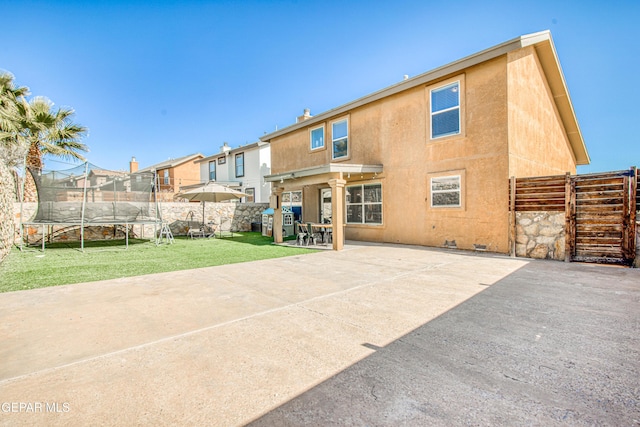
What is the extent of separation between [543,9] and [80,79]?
1943 centimetres

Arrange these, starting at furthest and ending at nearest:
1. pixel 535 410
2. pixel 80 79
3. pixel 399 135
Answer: pixel 80 79, pixel 399 135, pixel 535 410

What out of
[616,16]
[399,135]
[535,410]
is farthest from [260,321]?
[616,16]

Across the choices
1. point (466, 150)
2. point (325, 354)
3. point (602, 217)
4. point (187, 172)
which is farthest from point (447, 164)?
point (187, 172)

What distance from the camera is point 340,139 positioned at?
13570 mm

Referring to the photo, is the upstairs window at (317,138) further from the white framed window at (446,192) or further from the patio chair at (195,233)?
the patio chair at (195,233)

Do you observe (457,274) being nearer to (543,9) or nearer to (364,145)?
(364,145)

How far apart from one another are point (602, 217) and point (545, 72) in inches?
280

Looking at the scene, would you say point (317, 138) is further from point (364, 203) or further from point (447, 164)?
point (447, 164)

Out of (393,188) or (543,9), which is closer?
(543,9)

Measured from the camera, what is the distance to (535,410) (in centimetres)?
199

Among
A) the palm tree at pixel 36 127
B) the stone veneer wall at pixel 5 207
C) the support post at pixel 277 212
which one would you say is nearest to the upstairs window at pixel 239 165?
the palm tree at pixel 36 127

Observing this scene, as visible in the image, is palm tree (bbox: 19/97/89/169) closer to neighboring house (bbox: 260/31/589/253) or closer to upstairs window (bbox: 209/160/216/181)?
neighboring house (bbox: 260/31/589/253)

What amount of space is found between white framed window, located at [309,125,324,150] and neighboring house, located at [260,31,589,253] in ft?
1.92

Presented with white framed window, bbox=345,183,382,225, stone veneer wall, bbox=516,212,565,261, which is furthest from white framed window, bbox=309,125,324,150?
stone veneer wall, bbox=516,212,565,261
